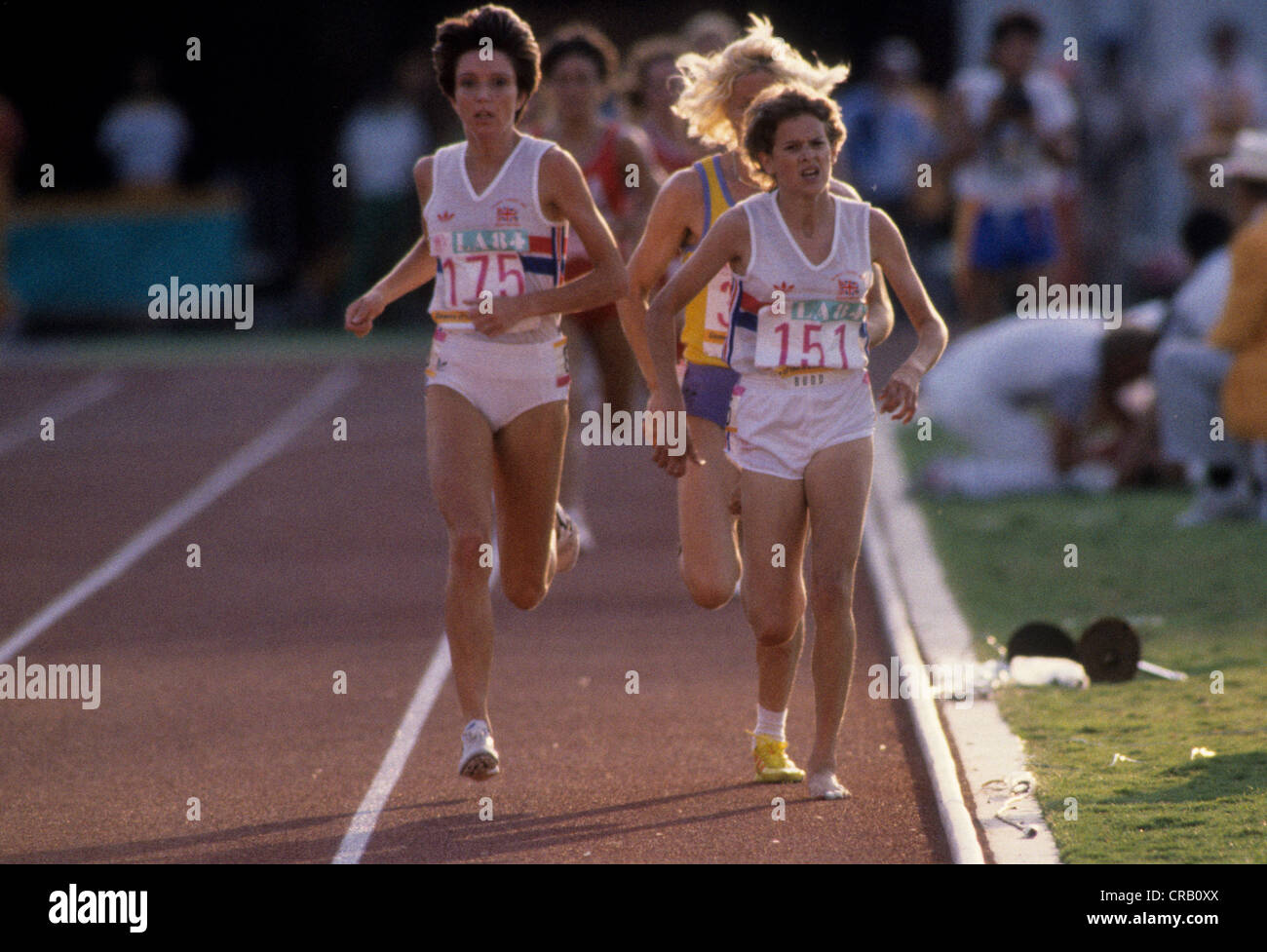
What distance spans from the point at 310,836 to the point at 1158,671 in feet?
11.4

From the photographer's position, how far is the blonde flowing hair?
22.0ft

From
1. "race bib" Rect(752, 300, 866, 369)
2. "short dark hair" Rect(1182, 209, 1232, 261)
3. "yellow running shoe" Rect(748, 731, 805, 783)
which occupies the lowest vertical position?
"yellow running shoe" Rect(748, 731, 805, 783)

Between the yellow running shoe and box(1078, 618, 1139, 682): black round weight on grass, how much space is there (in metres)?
1.73

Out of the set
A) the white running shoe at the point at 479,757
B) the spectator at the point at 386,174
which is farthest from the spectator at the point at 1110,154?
the white running shoe at the point at 479,757

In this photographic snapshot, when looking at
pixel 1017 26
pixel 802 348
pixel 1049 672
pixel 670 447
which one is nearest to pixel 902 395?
pixel 802 348

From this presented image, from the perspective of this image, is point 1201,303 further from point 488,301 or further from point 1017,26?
point 488,301

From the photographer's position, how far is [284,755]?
24.5 feet

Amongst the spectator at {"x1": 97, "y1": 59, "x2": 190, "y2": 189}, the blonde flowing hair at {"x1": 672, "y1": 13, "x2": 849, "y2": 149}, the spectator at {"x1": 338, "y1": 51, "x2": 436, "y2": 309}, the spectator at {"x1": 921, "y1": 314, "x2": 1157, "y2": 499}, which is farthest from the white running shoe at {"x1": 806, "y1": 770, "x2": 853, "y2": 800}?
the spectator at {"x1": 97, "y1": 59, "x2": 190, "y2": 189}

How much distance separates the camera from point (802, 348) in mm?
6227

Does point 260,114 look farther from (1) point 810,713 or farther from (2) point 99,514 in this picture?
(1) point 810,713

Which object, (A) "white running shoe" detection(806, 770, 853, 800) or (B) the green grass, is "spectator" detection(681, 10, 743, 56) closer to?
(B) the green grass

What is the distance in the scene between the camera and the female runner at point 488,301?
6633 mm
